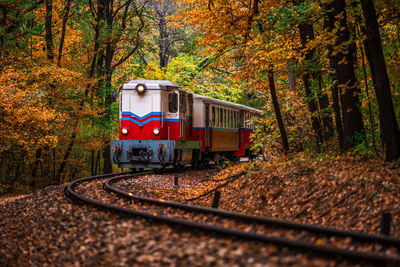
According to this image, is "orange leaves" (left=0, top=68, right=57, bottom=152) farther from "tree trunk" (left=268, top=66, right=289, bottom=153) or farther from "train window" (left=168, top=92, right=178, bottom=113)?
"tree trunk" (left=268, top=66, right=289, bottom=153)

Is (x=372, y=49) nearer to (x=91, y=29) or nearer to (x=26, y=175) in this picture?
(x=91, y=29)

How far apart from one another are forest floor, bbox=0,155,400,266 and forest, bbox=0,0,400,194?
53.1 inches

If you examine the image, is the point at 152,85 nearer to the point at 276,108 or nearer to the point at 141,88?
the point at 141,88

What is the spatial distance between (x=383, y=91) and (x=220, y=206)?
176 inches

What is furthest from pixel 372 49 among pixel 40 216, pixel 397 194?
pixel 40 216

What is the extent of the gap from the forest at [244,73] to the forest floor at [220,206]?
53.1 inches

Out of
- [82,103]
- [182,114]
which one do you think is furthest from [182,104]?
[82,103]

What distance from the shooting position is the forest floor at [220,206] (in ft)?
16.8

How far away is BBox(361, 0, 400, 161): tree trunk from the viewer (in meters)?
9.10

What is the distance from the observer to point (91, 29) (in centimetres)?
2480

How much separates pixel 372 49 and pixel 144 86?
9.34m

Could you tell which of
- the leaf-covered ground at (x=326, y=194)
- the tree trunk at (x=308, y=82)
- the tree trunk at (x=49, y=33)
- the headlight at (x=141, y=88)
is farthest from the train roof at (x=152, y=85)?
the tree trunk at (x=49, y=33)

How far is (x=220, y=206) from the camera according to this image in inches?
415

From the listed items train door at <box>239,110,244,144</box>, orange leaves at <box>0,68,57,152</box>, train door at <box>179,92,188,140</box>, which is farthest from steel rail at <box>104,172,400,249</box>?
train door at <box>239,110,244,144</box>
